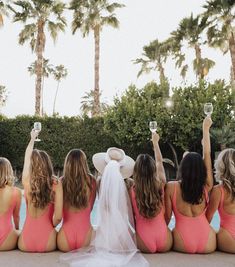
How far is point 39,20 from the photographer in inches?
1035

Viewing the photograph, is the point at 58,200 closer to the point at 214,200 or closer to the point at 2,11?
the point at 214,200

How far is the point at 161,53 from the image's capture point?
1165 inches

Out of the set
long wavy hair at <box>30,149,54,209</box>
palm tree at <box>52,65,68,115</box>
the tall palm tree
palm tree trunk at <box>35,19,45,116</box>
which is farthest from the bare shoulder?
palm tree at <box>52,65,68,115</box>

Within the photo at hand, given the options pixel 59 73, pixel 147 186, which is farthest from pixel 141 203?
pixel 59 73

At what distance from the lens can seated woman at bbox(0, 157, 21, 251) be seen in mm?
4316

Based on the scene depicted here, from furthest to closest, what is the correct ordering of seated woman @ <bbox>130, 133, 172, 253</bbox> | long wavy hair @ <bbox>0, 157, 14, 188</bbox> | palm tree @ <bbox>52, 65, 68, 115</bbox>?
palm tree @ <bbox>52, 65, 68, 115</bbox> → long wavy hair @ <bbox>0, 157, 14, 188</bbox> → seated woman @ <bbox>130, 133, 172, 253</bbox>

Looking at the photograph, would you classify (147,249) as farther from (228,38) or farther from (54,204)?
(228,38)

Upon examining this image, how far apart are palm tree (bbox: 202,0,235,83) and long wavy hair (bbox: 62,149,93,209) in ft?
68.8

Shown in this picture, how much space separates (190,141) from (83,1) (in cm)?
1296

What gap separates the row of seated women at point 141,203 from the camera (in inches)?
162

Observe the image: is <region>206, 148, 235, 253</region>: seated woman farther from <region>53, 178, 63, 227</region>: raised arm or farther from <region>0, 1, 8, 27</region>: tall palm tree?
<region>0, 1, 8, 27</region>: tall palm tree

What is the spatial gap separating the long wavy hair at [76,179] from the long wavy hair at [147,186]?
1.81 feet

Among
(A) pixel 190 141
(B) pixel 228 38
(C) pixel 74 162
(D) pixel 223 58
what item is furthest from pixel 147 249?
(D) pixel 223 58

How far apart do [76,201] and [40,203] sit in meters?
0.39
